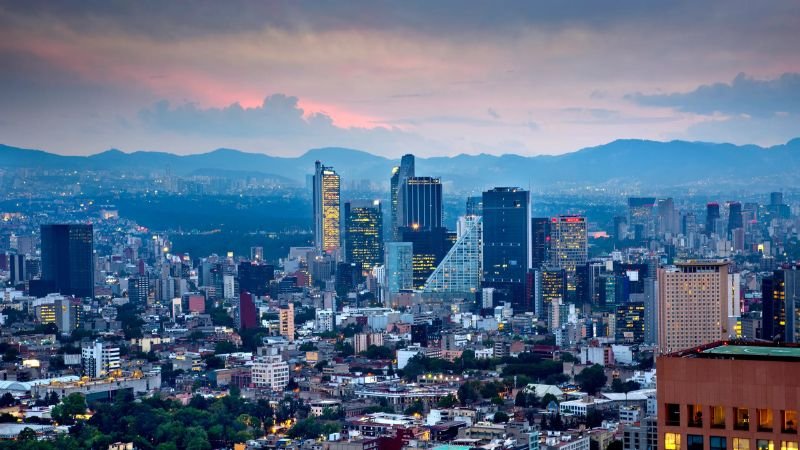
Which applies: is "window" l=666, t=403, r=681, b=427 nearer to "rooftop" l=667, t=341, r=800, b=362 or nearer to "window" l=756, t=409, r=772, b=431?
"rooftop" l=667, t=341, r=800, b=362

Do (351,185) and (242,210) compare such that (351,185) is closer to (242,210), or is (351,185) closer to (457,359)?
(242,210)

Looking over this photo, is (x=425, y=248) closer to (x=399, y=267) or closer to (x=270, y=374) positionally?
(x=399, y=267)

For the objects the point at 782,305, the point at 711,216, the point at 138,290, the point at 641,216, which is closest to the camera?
the point at 782,305

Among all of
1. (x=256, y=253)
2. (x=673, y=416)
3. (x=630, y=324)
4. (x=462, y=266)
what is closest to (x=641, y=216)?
(x=256, y=253)

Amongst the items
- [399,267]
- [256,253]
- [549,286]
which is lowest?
[549,286]

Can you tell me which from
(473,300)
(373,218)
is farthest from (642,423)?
(373,218)

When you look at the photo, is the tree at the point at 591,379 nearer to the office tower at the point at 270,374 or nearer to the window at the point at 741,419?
the office tower at the point at 270,374
